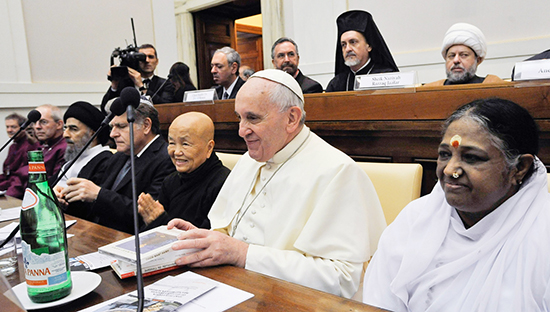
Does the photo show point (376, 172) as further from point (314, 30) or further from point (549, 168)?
point (314, 30)

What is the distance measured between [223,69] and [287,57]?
2.63ft

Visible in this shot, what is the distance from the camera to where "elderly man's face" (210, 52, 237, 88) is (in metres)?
5.00

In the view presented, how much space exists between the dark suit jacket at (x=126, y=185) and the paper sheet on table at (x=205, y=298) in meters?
1.23

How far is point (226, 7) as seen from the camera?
898 centimetres

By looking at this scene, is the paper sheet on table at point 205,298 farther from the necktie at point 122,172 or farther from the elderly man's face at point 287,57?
the elderly man's face at point 287,57

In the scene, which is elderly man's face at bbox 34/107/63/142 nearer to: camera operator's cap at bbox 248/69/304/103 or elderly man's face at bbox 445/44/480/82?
camera operator's cap at bbox 248/69/304/103

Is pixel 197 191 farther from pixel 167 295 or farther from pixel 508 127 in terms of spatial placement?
pixel 508 127

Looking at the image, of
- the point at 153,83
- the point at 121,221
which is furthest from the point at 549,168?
the point at 153,83

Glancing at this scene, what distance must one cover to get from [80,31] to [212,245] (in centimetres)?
544

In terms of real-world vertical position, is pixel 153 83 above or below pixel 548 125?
above

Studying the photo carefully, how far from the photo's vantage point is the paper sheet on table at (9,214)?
2.25 metres

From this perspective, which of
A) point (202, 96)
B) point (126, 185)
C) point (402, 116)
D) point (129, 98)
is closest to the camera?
point (129, 98)

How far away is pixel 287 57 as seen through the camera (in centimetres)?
483

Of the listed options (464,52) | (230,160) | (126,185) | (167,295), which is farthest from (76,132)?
(464,52)
